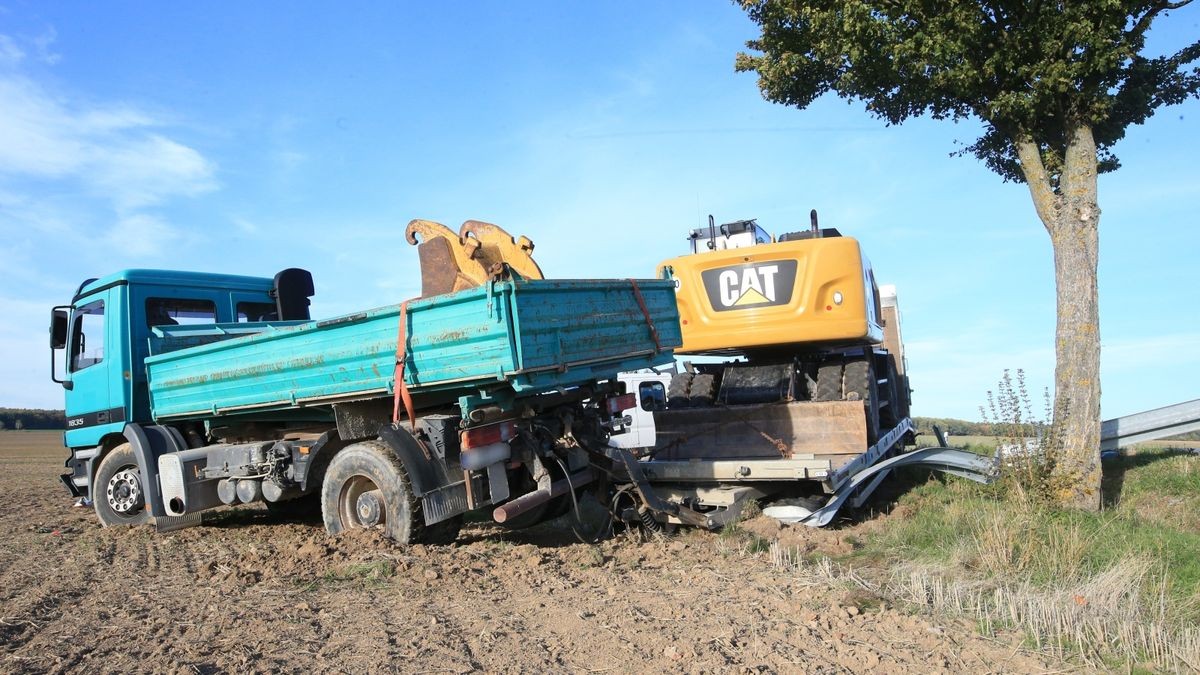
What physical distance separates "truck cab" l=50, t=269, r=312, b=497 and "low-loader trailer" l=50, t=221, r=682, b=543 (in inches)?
1.1

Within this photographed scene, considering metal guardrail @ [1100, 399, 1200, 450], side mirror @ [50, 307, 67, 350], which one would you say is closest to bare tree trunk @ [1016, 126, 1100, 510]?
metal guardrail @ [1100, 399, 1200, 450]

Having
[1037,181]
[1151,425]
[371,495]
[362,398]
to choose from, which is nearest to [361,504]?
[371,495]

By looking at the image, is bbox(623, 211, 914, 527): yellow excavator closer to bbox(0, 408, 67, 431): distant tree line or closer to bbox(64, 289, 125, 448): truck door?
bbox(64, 289, 125, 448): truck door

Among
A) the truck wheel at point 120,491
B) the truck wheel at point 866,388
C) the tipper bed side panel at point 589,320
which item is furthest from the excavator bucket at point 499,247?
Answer: the truck wheel at point 120,491

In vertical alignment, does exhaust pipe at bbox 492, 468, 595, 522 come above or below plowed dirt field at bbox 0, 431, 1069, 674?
above

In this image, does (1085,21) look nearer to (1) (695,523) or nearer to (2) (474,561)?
(1) (695,523)

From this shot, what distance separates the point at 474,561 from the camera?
592 cm

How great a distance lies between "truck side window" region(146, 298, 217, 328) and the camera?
897 cm

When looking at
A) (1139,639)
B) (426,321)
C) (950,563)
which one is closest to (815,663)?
(1139,639)

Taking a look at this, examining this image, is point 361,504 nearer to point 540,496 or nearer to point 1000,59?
point 540,496

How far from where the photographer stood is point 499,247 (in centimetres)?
666

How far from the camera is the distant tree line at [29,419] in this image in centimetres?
4156

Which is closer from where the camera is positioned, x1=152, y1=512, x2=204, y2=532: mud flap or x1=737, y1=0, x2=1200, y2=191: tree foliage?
x1=737, y1=0, x2=1200, y2=191: tree foliage

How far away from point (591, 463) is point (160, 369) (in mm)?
4771
